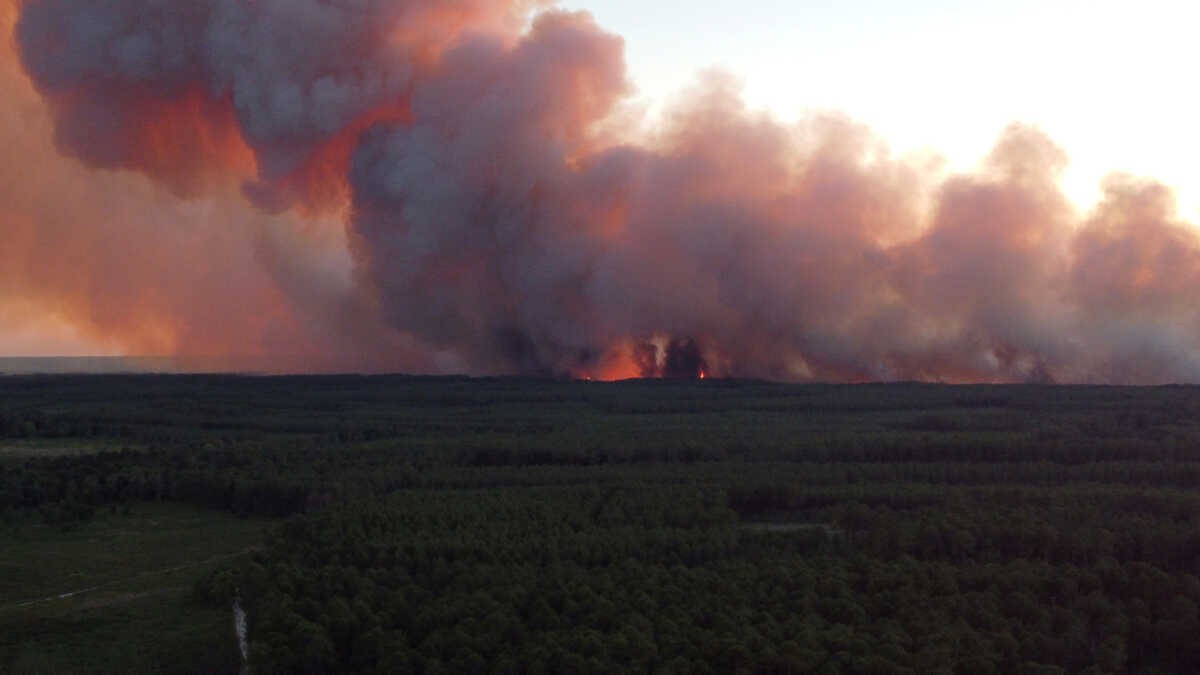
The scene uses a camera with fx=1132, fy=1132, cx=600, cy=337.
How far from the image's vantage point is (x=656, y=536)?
2333 centimetres

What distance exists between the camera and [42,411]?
57.7 meters

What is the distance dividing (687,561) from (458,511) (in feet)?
21.4

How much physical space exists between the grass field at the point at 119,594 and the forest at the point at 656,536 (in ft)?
0.41

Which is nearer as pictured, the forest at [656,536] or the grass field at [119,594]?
the forest at [656,536]

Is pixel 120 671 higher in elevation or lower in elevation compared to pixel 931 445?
lower

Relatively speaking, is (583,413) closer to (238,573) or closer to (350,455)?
(350,455)

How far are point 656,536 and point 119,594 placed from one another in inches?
443

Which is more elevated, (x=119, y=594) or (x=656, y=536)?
(x=656, y=536)

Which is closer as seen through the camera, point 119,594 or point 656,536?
point 656,536

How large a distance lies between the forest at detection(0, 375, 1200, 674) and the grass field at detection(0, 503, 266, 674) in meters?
0.13

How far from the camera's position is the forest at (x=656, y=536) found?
56.6ft

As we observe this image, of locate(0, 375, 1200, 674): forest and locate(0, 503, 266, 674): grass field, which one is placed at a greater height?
locate(0, 375, 1200, 674): forest

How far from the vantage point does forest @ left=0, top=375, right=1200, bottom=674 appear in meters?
17.2

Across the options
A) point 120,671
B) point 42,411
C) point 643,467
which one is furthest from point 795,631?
point 42,411
